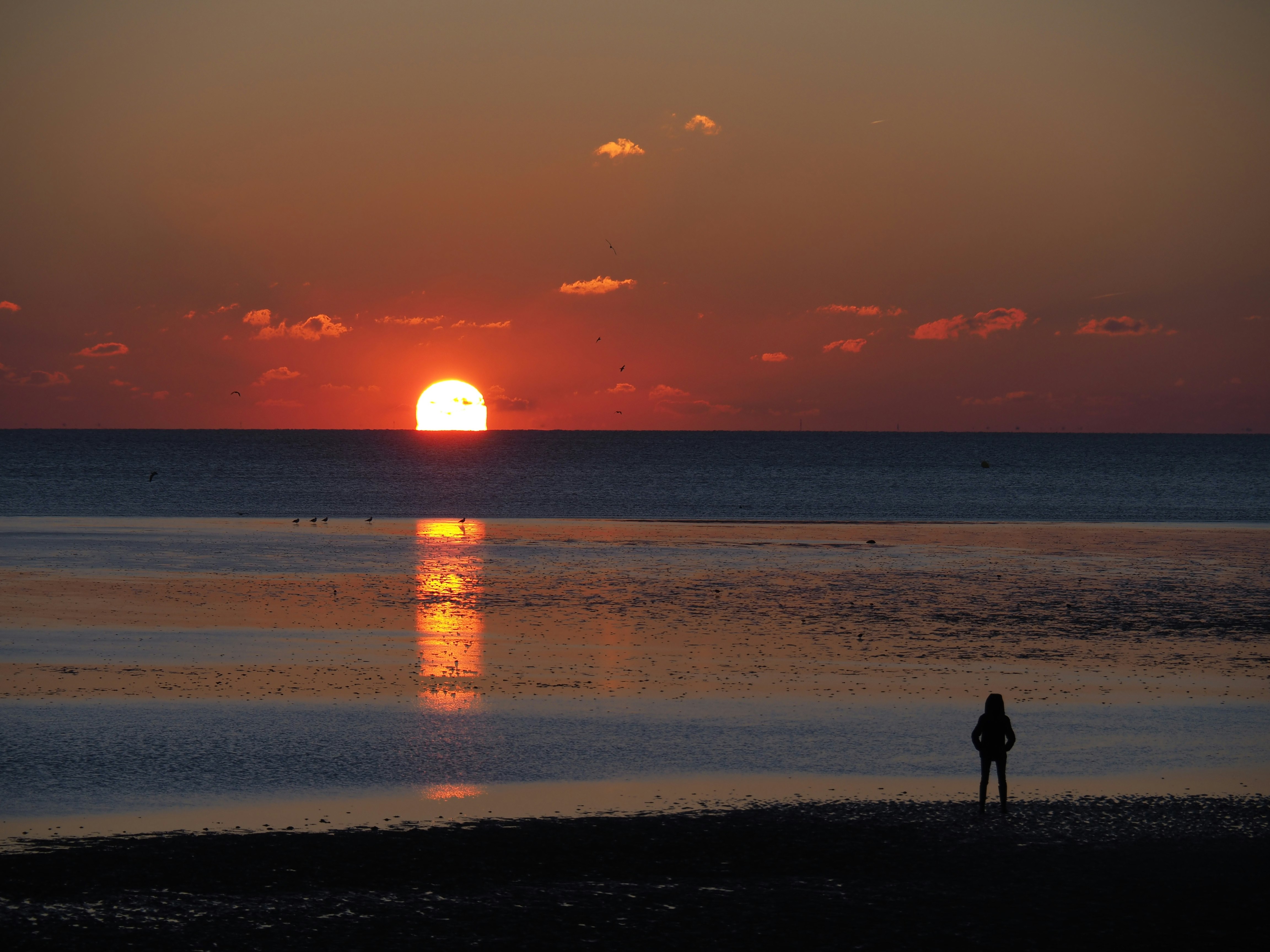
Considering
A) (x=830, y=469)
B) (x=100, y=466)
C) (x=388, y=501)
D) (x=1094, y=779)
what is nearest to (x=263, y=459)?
(x=100, y=466)

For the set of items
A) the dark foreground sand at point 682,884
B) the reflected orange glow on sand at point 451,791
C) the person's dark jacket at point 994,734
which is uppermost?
the person's dark jacket at point 994,734

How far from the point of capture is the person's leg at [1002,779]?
12.8 meters

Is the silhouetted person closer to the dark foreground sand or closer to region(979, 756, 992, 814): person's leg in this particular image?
region(979, 756, 992, 814): person's leg

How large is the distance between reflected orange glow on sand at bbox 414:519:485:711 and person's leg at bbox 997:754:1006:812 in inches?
333

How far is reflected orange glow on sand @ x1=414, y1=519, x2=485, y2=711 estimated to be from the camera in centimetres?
1947

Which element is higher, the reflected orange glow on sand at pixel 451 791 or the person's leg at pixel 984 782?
the person's leg at pixel 984 782

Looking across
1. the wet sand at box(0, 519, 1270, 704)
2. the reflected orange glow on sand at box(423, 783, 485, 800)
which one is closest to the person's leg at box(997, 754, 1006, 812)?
the reflected orange glow on sand at box(423, 783, 485, 800)

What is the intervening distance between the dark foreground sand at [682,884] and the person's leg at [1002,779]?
0.24 meters

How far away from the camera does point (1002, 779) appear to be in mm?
12812

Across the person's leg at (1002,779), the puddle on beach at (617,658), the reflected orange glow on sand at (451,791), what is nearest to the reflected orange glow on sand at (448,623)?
the puddle on beach at (617,658)

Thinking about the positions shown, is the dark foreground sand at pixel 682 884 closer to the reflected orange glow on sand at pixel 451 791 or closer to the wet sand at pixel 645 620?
the reflected orange glow on sand at pixel 451 791

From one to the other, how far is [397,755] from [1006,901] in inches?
313

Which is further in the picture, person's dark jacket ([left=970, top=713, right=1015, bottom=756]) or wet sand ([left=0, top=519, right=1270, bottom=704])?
wet sand ([left=0, top=519, right=1270, bottom=704])

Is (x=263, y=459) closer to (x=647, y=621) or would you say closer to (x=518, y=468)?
(x=518, y=468)
